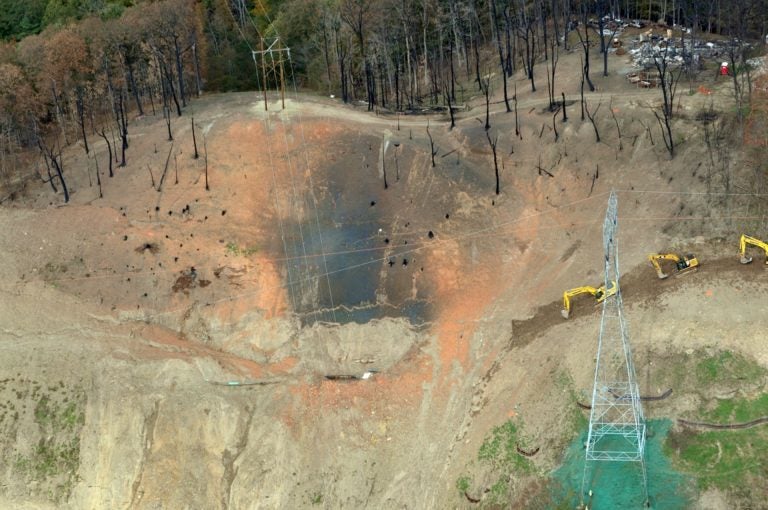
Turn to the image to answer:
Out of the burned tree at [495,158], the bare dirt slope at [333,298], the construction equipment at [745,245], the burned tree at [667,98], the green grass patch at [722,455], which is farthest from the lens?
the burned tree at [495,158]

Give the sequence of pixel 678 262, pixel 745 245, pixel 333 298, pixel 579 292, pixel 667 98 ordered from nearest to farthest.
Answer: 1. pixel 745 245
2. pixel 678 262
3. pixel 579 292
4. pixel 333 298
5. pixel 667 98

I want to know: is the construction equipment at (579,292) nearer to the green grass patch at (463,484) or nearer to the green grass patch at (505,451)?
the green grass patch at (505,451)

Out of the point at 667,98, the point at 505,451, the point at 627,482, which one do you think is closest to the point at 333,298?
the point at 505,451

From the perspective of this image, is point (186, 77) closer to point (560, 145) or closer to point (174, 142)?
point (174, 142)

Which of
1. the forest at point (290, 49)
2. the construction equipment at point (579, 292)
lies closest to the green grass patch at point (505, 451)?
the construction equipment at point (579, 292)

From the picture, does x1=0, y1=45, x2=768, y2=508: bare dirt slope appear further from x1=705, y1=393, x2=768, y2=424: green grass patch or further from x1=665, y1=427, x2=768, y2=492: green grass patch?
x1=665, y1=427, x2=768, y2=492: green grass patch

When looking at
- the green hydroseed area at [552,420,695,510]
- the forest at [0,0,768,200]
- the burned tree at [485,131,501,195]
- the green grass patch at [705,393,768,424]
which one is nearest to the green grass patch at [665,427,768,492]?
the green hydroseed area at [552,420,695,510]

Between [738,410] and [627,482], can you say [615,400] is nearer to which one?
[627,482]

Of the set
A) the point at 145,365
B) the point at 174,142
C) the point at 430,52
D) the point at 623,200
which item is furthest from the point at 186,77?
the point at 623,200
